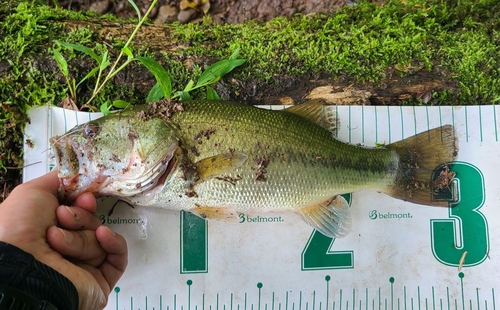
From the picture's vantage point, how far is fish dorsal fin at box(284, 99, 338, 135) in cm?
240

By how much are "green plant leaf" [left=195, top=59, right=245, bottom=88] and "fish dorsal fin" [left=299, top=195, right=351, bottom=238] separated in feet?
3.54

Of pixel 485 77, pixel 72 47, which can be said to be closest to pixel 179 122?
→ pixel 72 47

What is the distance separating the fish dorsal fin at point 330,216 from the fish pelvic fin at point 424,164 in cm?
33

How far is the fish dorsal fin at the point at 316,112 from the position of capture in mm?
2398

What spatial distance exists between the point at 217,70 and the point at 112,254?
1.36 m

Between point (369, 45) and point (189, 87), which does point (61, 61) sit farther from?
point (369, 45)

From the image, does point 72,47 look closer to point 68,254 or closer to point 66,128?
point 66,128

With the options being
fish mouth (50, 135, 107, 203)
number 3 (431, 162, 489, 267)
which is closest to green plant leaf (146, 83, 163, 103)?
fish mouth (50, 135, 107, 203)

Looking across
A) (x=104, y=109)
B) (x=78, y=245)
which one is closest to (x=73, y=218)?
(x=78, y=245)

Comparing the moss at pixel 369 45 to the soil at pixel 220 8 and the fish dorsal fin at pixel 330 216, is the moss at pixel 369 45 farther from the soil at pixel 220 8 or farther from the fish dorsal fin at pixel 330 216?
the fish dorsal fin at pixel 330 216

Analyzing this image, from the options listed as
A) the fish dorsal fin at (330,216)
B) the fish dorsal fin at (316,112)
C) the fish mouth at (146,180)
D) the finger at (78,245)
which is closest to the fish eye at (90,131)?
the fish mouth at (146,180)

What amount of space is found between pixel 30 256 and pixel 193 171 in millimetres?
882

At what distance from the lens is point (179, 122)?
2105mm

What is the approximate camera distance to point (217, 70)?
2.47 meters
